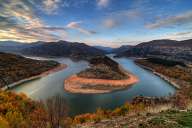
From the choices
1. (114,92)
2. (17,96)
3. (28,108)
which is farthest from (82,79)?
(28,108)

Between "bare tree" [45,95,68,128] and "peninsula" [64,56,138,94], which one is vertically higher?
"bare tree" [45,95,68,128]

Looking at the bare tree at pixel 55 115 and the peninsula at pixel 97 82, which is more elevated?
the bare tree at pixel 55 115

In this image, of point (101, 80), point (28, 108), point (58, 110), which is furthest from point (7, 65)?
point (58, 110)

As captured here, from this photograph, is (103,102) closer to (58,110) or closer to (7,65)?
(58,110)

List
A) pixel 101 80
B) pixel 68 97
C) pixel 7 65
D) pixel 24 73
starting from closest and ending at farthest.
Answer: pixel 68 97
pixel 101 80
pixel 24 73
pixel 7 65

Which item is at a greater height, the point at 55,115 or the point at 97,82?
the point at 55,115

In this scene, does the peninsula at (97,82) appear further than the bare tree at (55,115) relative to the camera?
Yes

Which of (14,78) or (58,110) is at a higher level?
(58,110)

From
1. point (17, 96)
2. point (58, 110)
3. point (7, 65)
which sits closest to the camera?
point (58, 110)

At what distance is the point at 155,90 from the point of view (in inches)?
2844

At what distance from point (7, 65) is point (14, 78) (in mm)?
29656

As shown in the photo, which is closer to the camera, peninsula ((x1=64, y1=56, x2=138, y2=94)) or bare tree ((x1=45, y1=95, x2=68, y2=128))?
bare tree ((x1=45, y1=95, x2=68, y2=128))

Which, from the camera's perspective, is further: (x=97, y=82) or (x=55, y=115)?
(x=97, y=82)

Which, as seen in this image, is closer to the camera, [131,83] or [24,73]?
[131,83]
